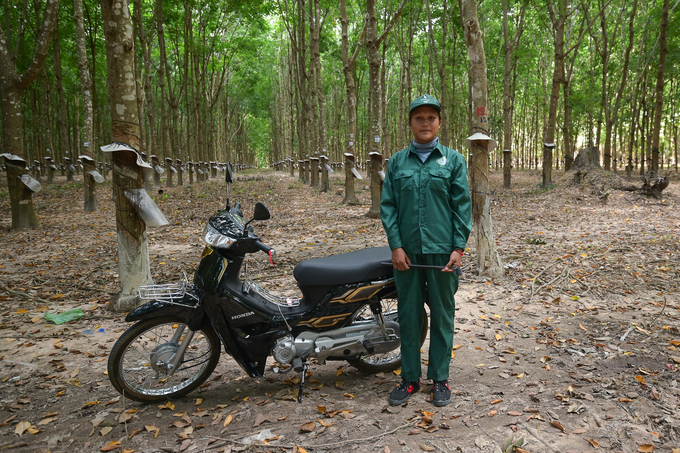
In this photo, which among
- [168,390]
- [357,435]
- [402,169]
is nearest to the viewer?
[357,435]

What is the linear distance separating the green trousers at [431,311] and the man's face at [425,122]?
0.83 metres

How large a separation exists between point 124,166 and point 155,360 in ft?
8.71

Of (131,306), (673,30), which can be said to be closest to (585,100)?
(673,30)

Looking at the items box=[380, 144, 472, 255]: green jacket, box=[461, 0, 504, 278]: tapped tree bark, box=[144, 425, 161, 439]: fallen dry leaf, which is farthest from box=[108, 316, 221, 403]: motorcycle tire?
box=[461, 0, 504, 278]: tapped tree bark

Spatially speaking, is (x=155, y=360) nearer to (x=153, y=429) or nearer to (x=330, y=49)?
(x=153, y=429)

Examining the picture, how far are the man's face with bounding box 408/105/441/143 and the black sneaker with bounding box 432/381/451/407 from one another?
1.75 metres

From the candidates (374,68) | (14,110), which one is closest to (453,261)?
(374,68)

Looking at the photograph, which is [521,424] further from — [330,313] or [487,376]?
[330,313]

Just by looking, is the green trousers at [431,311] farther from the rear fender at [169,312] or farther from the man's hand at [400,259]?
the rear fender at [169,312]

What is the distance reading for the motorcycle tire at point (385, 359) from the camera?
11.8 ft

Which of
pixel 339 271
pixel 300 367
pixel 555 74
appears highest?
pixel 555 74

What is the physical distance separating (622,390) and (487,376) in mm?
927

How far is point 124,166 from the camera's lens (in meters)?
4.99

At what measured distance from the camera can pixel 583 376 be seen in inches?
135
